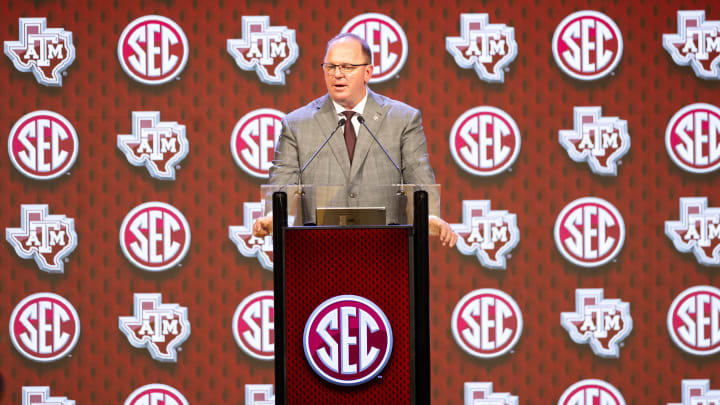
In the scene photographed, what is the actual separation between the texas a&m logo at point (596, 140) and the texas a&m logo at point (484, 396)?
1.29m

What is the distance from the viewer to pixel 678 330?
4.01 m

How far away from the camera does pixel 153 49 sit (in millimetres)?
4031

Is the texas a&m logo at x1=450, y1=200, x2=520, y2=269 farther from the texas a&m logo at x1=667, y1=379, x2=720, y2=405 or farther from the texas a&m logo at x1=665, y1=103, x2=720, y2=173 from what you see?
the texas a&m logo at x1=667, y1=379, x2=720, y2=405

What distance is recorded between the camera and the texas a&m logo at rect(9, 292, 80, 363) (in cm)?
403

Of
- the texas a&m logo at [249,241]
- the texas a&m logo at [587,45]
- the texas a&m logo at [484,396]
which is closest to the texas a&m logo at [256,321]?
the texas a&m logo at [249,241]

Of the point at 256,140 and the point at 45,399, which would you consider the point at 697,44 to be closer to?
the point at 256,140

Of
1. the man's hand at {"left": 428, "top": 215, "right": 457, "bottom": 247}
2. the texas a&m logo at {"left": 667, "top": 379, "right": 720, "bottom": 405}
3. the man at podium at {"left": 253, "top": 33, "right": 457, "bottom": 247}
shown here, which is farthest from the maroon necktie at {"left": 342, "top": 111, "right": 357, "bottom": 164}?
the texas a&m logo at {"left": 667, "top": 379, "right": 720, "bottom": 405}

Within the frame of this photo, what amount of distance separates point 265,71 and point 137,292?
54.2 inches

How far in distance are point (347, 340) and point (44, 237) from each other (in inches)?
109

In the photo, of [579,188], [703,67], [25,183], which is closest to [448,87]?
[579,188]

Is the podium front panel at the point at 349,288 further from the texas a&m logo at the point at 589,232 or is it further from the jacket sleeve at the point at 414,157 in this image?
the texas a&m logo at the point at 589,232

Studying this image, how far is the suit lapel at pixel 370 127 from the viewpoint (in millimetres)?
2701

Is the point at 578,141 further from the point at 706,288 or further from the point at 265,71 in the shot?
the point at 265,71

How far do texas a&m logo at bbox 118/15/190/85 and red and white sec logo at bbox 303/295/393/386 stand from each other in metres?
2.58
